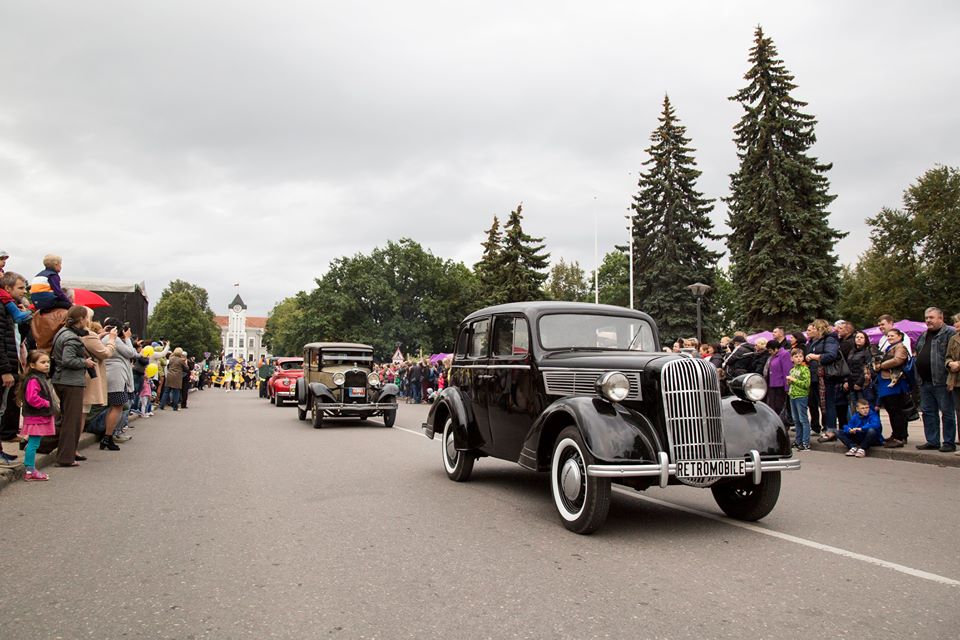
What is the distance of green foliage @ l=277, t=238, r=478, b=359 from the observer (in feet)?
232

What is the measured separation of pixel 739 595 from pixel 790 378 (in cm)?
913

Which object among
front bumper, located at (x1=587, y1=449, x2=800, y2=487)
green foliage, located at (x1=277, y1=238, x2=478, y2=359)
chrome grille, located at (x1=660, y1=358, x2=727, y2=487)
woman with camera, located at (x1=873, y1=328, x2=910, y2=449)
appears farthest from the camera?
green foliage, located at (x1=277, y1=238, x2=478, y2=359)

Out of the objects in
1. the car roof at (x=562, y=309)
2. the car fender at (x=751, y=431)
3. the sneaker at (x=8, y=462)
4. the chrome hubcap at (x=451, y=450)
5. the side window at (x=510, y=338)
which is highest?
the car roof at (x=562, y=309)

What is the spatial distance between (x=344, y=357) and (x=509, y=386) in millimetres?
11639

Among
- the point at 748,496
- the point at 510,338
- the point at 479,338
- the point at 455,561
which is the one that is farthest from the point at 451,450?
the point at 455,561

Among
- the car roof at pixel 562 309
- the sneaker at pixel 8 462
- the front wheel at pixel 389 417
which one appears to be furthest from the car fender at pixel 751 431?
the front wheel at pixel 389 417

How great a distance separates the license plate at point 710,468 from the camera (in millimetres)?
5602

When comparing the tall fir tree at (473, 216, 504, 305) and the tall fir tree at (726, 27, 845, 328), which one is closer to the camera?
the tall fir tree at (726, 27, 845, 328)

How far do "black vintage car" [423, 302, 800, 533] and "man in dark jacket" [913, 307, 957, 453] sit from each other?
532 centimetres

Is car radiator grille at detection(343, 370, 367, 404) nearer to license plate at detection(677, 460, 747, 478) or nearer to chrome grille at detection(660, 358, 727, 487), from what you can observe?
chrome grille at detection(660, 358, 727, 487)

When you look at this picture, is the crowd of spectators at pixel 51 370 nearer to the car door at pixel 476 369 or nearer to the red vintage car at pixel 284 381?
the car door at pixel 476 369

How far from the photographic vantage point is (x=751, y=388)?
628 centimetres

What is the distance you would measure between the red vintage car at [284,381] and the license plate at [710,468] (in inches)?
862

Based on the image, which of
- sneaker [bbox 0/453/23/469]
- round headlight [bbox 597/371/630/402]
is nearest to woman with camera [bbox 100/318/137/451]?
sneaker [bbox 0/453/23/469]
